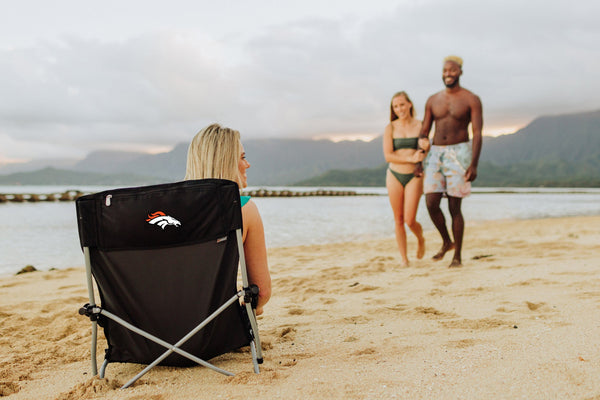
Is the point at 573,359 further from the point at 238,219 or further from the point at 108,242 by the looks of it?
the point at 108,242

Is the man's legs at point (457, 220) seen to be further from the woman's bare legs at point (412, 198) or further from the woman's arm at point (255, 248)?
the woman's arm at point (255, 248)

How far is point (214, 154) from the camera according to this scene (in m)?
2.44

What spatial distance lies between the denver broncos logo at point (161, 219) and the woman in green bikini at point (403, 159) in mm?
4322

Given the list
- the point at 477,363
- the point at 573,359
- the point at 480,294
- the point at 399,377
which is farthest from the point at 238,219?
the point at 480,294

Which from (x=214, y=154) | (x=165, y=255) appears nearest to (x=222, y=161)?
(x=214, y=154)

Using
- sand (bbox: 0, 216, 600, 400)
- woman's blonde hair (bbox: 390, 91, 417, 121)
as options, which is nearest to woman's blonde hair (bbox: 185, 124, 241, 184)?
sand (bbox: 0, 216, 600, 400)

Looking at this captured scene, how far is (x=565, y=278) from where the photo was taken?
4.25 m

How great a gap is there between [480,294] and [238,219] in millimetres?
2694

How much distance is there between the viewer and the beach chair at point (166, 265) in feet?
7.09

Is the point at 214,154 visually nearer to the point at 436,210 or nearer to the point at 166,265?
the point at 166,265

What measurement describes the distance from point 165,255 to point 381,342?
1.43 meters

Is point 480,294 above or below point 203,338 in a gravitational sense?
below

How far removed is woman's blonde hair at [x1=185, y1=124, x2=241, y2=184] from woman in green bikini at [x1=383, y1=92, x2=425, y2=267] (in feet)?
12.8

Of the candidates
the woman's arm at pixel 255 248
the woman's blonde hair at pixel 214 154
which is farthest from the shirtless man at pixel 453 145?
the woman's blonde hair at pixel 214 154
